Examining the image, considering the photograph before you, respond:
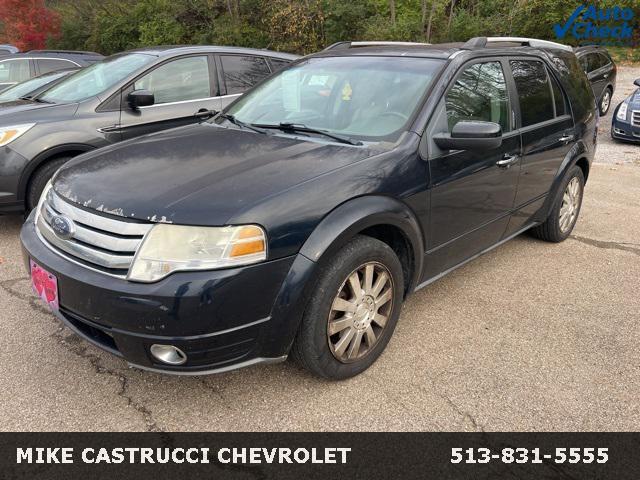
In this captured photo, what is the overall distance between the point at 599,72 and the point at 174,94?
32.7 ft

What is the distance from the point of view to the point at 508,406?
8.56 ft

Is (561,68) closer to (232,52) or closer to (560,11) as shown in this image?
(232,52)

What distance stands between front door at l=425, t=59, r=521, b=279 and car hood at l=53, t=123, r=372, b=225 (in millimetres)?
640

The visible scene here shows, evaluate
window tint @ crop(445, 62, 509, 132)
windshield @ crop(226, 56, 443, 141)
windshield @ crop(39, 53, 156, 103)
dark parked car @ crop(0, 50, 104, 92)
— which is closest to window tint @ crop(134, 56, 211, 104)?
windshield @ crop(39, 53, 156, 103)

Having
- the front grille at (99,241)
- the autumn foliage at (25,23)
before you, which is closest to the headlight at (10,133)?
the front grille at (99,241)

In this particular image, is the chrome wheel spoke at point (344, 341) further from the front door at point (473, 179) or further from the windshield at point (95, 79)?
the windshield at point (95, 79)

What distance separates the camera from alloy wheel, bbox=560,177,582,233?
4657mm

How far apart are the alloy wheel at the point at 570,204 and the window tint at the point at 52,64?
332 inches

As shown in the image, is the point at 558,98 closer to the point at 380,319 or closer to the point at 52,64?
the point at 380,319

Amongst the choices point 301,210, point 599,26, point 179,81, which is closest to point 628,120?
point 179,81

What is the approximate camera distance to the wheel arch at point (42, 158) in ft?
14.7

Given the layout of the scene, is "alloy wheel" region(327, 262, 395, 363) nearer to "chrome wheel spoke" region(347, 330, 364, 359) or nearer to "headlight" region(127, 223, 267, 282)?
Answer: "chrome wheel spoke" region(347, 330, 364, 359)
